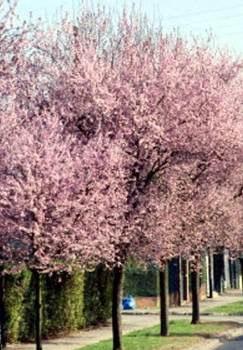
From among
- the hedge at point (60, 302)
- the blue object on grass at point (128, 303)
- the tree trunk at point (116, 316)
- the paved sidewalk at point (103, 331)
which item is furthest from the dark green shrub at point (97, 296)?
the tree trunk at point (116, 316)

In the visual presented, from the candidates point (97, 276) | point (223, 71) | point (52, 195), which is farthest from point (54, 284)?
point (52, 195)

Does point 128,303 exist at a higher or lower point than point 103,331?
higher

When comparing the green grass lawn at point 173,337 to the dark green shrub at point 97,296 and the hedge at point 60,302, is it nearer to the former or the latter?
the hedge at point 60,302

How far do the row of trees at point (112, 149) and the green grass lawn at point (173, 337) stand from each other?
1.07 m

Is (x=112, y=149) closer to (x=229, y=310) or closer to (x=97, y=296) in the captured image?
(x=97, y=296)

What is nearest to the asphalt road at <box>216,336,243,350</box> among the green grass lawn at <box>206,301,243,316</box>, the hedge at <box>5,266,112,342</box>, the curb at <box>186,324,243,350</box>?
the curb at <box>186,324,243,350</box>

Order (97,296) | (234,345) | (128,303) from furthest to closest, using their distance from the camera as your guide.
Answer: (128,303), (97,296), (234,345)

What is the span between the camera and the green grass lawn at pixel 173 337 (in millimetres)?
24953

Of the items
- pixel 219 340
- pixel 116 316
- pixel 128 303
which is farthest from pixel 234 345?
pixel 128 303

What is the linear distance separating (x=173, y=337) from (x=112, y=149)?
8.20 meters

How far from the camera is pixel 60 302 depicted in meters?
30.1

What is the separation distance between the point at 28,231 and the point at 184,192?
798 centimetres

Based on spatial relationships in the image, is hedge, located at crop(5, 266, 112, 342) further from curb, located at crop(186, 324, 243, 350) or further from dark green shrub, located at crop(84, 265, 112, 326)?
curb, located at crop(186, 324, 243, 350)

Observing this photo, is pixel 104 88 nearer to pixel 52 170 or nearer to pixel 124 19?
pixel 124 19
